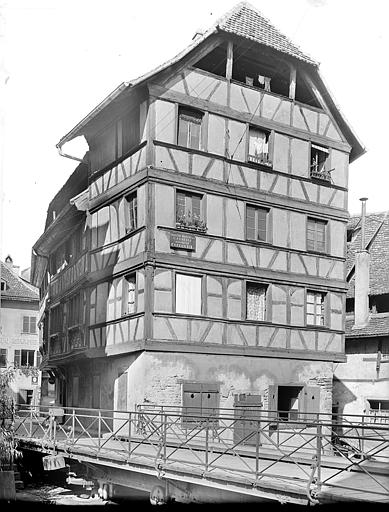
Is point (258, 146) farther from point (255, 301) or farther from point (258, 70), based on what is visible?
point (255, 301)

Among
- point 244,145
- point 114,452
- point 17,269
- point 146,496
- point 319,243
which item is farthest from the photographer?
point 17,269

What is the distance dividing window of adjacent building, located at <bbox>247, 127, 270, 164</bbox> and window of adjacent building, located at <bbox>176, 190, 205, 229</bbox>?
2.70 metres

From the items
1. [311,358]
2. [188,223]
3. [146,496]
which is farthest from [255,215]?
[146,496]

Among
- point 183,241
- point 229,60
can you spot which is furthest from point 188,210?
point 229,60

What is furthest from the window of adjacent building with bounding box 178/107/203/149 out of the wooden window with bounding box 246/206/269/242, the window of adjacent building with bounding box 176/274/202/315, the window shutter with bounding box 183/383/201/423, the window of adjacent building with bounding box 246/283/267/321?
the window shutter with bounding box 183/383/201/423

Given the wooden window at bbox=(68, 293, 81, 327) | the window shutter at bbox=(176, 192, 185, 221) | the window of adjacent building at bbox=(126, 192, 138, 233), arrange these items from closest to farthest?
the window shutter at bbox=(176, 192, 185, 221) < the window of adjacent building at bbox=(126, 192, 138, 233) < the wooden window at bbox=(68, 293, 81, 327)

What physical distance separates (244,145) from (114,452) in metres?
11.2

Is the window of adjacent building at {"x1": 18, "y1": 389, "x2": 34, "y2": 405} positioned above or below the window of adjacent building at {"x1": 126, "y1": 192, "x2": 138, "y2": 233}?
below

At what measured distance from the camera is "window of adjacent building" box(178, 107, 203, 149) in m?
22.3

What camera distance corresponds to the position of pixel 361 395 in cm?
2923

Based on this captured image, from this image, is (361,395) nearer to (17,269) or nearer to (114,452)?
(114,452)

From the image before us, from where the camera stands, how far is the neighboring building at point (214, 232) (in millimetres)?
21531

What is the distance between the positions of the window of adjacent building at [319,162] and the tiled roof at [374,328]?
6.78m

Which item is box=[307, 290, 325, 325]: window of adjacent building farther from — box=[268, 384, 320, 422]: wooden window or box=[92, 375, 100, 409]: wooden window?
box=[92, 375, 100, 409]: wooden window
